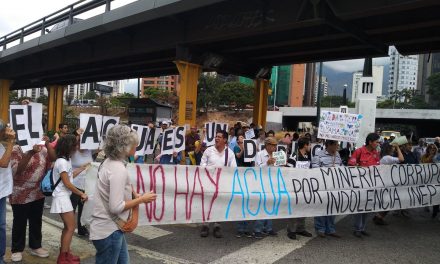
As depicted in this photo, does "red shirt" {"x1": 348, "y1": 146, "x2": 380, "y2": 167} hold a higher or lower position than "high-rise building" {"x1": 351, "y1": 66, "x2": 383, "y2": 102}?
lower

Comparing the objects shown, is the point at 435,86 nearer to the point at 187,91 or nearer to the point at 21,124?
the point at 187,91

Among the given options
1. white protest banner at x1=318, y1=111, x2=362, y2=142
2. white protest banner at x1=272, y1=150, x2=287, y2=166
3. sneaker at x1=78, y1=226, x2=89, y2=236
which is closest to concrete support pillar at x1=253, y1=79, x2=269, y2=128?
white protest banner at x1=318, y1=111, x2=362, y2=142

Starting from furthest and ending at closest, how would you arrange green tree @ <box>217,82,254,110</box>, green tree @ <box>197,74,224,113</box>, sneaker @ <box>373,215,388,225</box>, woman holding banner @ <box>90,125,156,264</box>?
green tree @ <box>197,74,224,113</box> < green tree @ <box>217,82,254,110</box> < sneaker @ <box>373,215,388,225</box> < woman holding banner @ <box>90,125,156,264</box>

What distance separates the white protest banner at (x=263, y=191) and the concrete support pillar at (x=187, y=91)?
9.32m

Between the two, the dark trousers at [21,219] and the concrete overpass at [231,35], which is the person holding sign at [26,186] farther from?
the concrete overpass at [231,35]

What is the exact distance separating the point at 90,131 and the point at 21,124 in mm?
1477

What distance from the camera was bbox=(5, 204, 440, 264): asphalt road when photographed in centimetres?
552

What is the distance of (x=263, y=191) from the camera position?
6422mm

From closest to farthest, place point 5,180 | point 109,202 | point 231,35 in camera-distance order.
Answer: point 109,202
point 5,180
point 231,35

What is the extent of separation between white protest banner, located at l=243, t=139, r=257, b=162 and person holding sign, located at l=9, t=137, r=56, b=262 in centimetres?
357

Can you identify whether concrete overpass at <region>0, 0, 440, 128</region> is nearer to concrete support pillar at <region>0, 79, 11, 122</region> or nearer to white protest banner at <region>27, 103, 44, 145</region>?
white protest banner at <region>27, 103, 44, 145</region>

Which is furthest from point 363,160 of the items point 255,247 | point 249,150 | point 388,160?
point 255,247

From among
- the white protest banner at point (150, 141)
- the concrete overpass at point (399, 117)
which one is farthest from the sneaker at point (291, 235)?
the concrete overpass at point (399, 117)

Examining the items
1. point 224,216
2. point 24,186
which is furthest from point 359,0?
point 24,186
